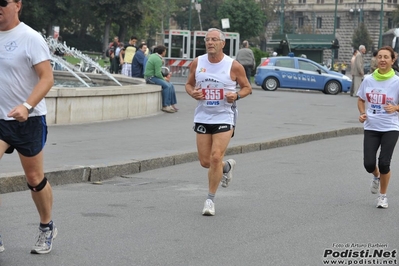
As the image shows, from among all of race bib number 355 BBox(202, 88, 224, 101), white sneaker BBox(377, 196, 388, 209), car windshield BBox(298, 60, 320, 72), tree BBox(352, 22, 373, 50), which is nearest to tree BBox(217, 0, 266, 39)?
car windshield BBox(298, 60, 320, 72)

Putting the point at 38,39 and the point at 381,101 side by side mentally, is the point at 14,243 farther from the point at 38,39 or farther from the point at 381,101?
the point at 381,101

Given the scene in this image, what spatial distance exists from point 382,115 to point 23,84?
4.57 metres

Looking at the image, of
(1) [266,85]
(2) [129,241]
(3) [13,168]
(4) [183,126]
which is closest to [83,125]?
(4) [183,126]

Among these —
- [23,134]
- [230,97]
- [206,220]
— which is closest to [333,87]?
[230,97]

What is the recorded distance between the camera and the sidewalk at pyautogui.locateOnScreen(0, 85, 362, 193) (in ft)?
37.6

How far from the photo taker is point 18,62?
6.41 m

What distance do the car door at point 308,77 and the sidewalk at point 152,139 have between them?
39.9 ft

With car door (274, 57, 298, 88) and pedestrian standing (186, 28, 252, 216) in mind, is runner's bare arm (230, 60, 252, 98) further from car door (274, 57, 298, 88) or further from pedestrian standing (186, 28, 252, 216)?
car door (274, 57, 298, 88)

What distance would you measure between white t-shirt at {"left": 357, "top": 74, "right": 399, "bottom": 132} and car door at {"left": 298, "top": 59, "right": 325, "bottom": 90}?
2924cm

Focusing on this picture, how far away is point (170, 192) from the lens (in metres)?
10.5

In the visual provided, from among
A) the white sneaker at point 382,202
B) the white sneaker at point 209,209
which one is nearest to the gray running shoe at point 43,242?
the white sneaker at point 209,209

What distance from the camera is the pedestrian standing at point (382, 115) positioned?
9727 mm

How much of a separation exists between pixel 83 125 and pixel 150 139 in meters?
2.39

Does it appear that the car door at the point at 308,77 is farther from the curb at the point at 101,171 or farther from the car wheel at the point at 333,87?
the curb at the point at 101,171
